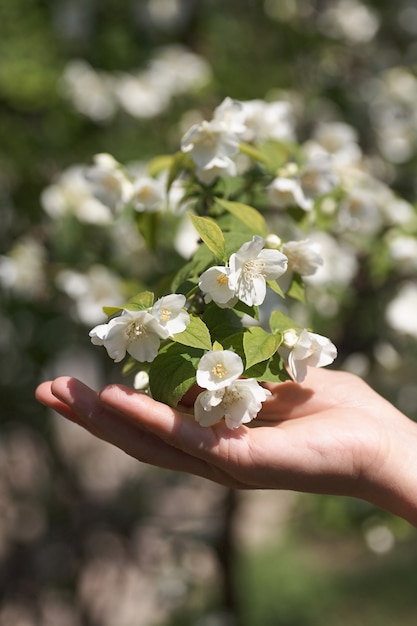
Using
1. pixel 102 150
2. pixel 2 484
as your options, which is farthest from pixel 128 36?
pixel 2 484

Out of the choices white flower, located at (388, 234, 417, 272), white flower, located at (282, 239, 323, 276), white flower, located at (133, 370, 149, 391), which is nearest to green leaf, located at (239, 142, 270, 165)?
white flower, located at (282, 239, 323, 276)

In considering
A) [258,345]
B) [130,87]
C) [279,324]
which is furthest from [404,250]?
[130,87]

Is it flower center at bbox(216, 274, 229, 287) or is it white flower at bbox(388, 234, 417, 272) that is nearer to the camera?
flower center at bbox(216, 274, 229, 287)

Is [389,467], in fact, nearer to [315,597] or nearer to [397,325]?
[397,325]

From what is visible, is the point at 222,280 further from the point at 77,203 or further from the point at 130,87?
the point at 130,87

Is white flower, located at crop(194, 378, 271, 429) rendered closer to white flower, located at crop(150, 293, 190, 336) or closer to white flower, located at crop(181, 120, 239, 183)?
white flower, located at crop(150, 293, 190, 336)

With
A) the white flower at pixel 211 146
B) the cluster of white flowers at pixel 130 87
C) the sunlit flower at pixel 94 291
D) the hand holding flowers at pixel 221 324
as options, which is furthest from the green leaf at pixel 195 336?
the cluster of white flowers at pixel 130 87
